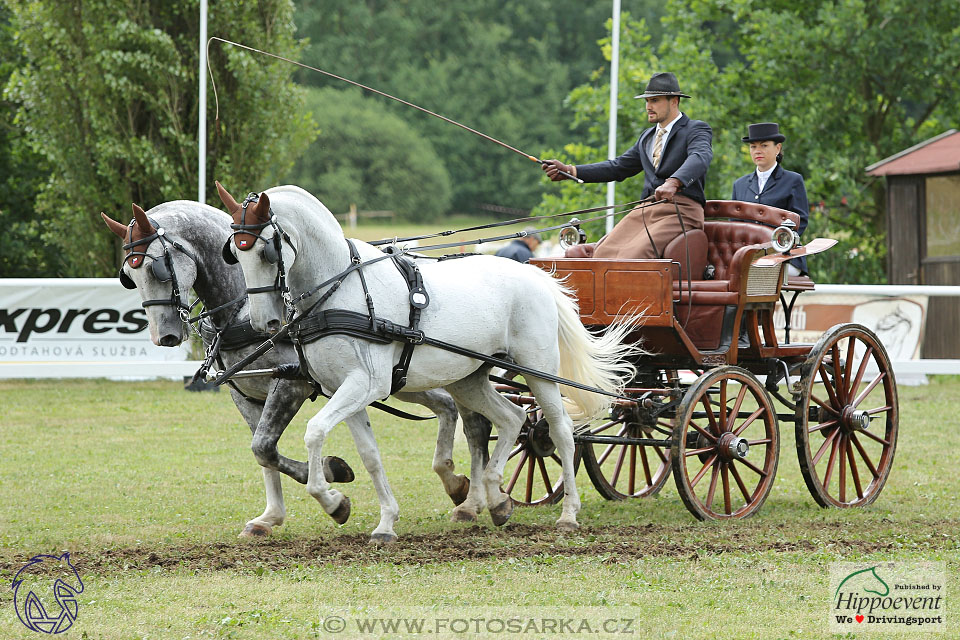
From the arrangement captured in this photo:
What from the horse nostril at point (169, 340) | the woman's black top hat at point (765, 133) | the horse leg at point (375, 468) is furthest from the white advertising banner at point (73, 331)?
the woman's black top hat at point (765, 133)

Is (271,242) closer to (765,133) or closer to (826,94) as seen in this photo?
(765,133)

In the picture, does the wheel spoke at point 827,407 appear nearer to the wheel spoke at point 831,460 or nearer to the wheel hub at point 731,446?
the wheel spoke at point 831,460

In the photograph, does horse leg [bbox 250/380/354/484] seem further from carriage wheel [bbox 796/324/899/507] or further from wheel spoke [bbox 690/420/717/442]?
carriage wheel [bbox 796/324/899/507]

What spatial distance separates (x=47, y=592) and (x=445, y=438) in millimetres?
2641

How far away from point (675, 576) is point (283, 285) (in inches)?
88.0

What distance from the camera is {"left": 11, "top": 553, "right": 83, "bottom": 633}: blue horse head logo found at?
470 cm

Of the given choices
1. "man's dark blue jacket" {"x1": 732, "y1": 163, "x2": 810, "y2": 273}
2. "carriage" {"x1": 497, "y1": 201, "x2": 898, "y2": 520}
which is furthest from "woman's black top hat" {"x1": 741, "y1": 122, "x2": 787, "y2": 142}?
"carriage" {"x1": 497, "y1": 201, "x2": 898, "y2": 520}

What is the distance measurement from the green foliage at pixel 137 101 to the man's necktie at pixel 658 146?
8816 millimetres

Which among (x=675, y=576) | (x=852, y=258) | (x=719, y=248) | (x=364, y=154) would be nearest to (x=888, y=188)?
(x=852, y=258)

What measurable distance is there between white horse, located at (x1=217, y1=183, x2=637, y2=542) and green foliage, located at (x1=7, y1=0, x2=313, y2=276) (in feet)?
29.9

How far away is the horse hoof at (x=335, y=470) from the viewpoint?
261 inches

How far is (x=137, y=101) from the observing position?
50.8 feet

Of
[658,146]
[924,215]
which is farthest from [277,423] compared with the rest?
[924,215]

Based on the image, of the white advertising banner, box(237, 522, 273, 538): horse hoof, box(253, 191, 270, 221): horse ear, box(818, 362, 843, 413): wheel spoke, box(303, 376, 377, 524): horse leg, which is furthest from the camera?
the white advertising banner
